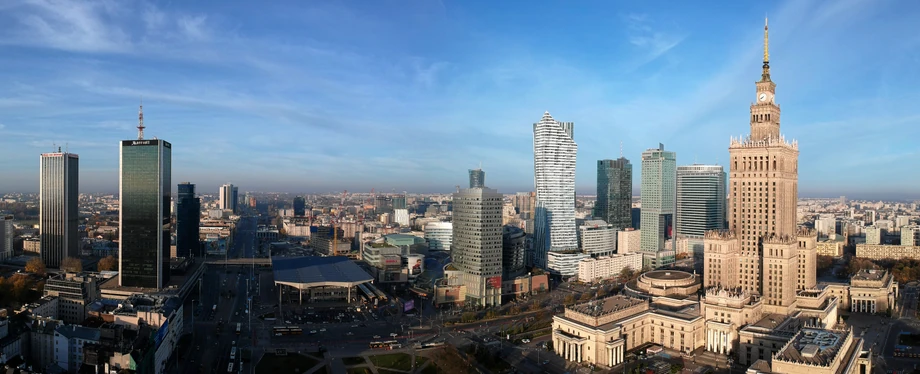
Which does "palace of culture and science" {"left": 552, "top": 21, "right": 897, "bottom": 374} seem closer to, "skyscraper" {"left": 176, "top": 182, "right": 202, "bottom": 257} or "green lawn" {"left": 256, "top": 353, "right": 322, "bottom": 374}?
"green lawn" {"left": 256, "top": 353, "right": 322, "bottom": 374}

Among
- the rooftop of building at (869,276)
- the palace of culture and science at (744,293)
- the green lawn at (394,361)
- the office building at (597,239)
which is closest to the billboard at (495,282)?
the palace of culture and science at (744,293)

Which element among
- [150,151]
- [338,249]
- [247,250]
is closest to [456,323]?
[150,151]

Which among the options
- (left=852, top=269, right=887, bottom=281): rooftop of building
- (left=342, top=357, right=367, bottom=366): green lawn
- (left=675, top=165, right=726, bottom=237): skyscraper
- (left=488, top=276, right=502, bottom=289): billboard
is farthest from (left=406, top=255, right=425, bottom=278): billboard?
(left=675, top=165, right=726, bottom=237): skyscraper

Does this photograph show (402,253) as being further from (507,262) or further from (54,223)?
(54,223)

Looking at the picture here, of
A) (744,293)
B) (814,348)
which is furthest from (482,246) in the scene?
(814,348)

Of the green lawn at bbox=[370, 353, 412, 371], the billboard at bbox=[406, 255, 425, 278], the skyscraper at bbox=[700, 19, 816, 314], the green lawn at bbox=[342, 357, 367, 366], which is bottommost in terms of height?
the green lawn at bbox=[342, 357, 367, 366]

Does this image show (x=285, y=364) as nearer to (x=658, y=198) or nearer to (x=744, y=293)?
(x=744, y=293)
